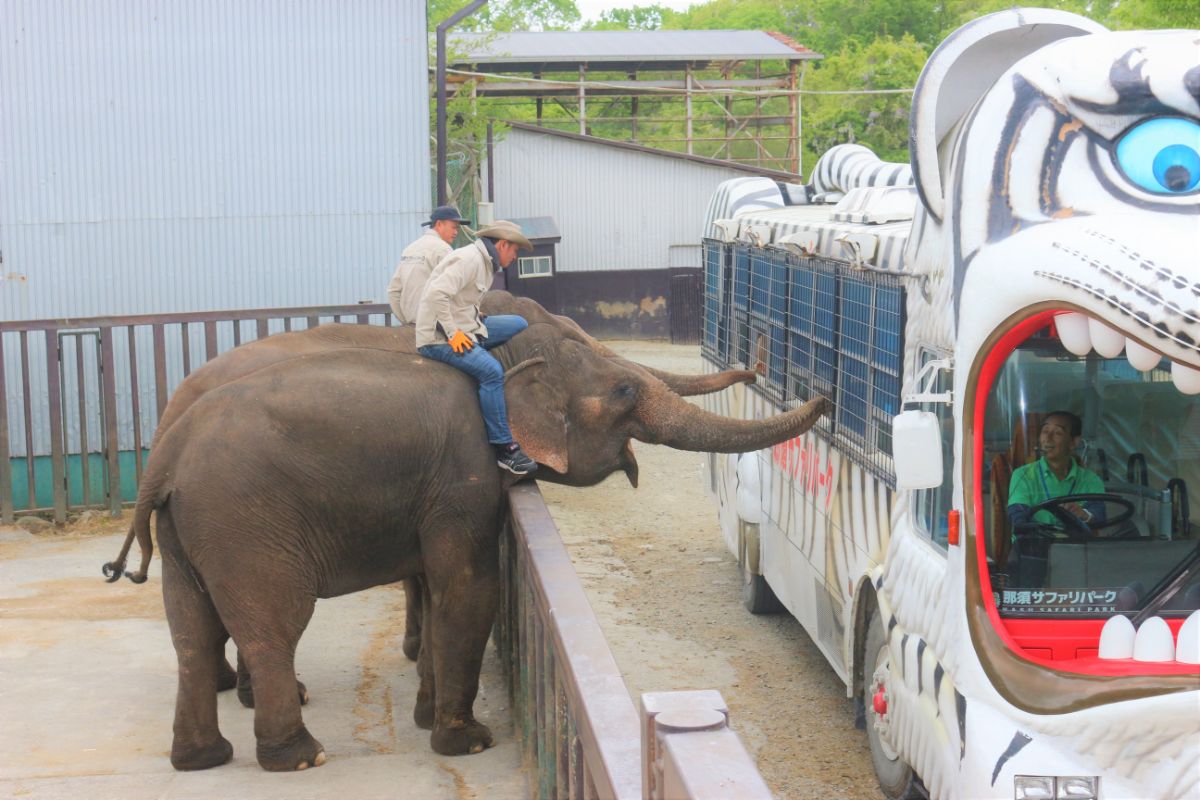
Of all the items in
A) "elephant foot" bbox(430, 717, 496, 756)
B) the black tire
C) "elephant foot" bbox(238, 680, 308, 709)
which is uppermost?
"elephant foot" bbox(430, 717, 496, 756)

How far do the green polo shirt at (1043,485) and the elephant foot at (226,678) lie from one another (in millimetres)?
4251

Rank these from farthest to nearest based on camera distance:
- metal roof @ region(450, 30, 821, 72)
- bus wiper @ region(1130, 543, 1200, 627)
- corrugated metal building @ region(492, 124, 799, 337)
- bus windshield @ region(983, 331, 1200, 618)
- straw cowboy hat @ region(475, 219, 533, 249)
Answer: metal roof @ region(450, 30, 821, 72)
corrugated metal building @ region(492, 124, 799, 337)
straw cowboy hat @ region(475, 219, 533, 249)
bus windshield @ region(983, 331, 1200, 618)
bus wiper @ region(1130, 543, 1200, 627)

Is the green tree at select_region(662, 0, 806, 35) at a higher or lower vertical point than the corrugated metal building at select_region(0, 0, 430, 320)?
higher

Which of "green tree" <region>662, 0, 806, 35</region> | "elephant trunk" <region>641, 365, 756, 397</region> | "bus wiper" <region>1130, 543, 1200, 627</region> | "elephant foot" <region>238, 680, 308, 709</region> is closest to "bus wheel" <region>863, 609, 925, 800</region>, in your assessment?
"bus wiper" <region>1130, 543, 1200, 627</region>

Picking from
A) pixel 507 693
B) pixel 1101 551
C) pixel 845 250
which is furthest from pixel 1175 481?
pixel 507 693

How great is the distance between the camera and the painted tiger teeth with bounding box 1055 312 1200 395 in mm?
4137

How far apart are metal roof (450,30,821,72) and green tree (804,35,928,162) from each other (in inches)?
81.4

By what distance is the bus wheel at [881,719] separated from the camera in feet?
19.8

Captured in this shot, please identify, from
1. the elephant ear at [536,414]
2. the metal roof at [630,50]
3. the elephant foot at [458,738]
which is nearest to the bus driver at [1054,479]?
the elephant ear at [536,414]

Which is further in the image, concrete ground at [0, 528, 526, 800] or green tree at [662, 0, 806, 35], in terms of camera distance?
green tree at [662, 0, 806, 35]

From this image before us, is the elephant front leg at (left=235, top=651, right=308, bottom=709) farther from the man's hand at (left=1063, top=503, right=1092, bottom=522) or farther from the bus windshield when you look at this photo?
the man's hand at (left=1063, top=503, right=1092, bottom=522)

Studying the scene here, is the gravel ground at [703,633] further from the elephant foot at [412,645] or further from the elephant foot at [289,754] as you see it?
the elephant foot at [289,754]

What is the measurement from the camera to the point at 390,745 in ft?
22.7

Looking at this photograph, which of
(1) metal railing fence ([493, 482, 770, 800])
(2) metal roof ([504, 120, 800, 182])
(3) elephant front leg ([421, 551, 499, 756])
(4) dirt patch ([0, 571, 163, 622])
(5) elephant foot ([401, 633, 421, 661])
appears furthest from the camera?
(2) metal roof ([504, 120, 800, 182])
